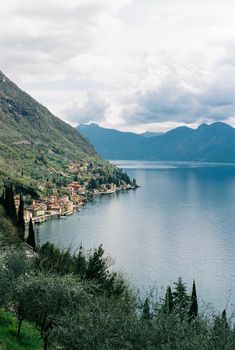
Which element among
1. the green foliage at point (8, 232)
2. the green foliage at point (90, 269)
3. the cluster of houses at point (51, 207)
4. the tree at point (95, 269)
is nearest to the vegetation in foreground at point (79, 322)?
the green foliage at point (90, 269)

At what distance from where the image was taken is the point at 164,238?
114 meters

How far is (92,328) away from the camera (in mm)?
24766

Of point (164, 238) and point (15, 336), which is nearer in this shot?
point (15, 336)

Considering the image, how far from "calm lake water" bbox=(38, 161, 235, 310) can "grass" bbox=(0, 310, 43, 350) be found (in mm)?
31486

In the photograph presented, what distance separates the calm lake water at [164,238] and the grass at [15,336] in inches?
1240

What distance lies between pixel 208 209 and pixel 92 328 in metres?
143

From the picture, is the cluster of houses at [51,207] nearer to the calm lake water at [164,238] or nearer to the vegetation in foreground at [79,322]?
the calm lake water at [164,238]

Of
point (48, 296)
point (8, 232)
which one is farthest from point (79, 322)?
point (8, 232)

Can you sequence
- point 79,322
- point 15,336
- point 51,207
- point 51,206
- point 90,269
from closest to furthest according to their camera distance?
point 79,322 → point 15,336 → point 90,269 → point 51,207 → point 51,206

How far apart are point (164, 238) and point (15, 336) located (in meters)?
83.4

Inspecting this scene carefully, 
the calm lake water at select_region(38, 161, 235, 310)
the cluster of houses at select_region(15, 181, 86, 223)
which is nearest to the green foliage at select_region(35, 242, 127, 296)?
the calm lake water at select_region(38, 161, 235, 310)

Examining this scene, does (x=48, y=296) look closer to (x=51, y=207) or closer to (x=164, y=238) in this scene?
(x=164, y=238)

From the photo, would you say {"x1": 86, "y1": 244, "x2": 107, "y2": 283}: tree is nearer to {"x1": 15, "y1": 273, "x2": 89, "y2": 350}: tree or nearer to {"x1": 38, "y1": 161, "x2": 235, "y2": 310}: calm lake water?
{"x1": 38, "y1": 161, "x2": 235, "y2": 310}: calm lake water

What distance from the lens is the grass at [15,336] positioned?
30766 mm
